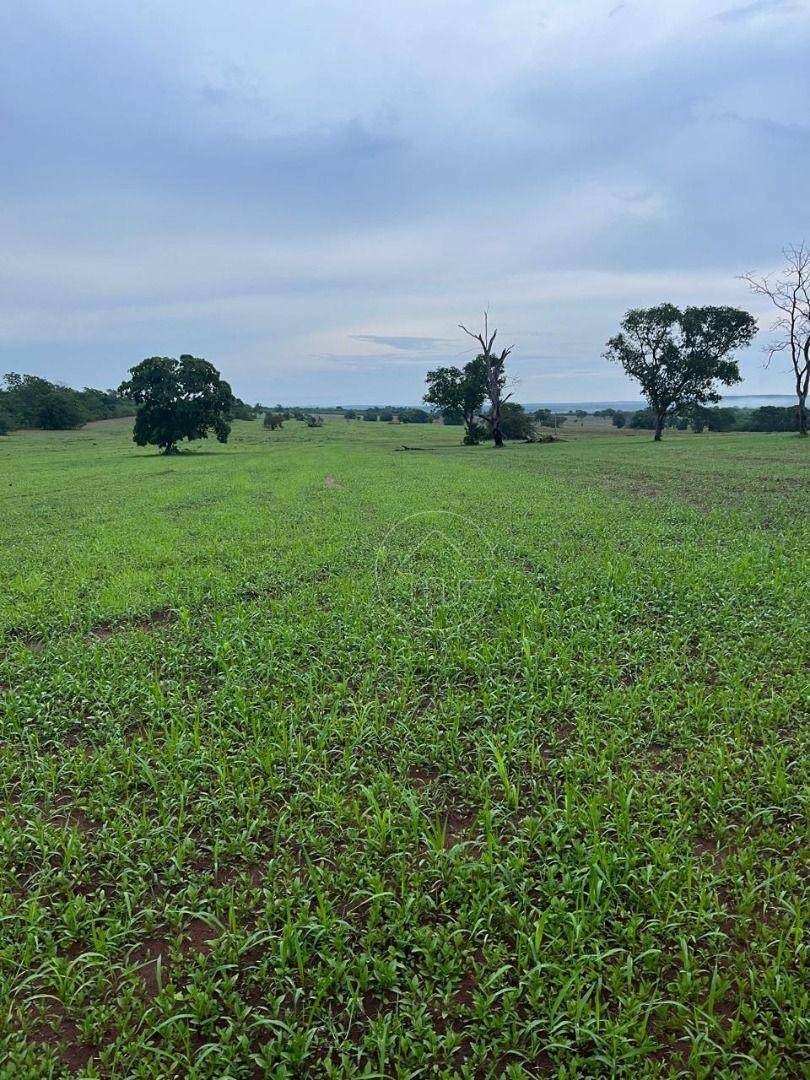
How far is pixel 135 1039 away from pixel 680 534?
1119cm

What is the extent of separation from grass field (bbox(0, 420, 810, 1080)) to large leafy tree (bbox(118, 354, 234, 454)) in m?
40.7

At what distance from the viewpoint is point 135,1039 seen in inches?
97.7

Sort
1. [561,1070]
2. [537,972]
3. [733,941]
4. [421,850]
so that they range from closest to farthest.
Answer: [561,1070] < [537,972] < [733,941] < [421,850]

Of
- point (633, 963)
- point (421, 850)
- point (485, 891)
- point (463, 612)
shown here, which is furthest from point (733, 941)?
point (463, 612)

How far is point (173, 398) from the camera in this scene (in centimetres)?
4653

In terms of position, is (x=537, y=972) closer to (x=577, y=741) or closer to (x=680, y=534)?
(x=577, y=741)

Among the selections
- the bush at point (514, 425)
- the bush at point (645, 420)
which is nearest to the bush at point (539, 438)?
the bush at point (514, 425)

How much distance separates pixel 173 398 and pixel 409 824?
1898 inches

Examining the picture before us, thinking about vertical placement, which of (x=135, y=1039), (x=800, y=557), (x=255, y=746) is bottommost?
(x=135, y=1039)

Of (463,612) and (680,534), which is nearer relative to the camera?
(463,612)

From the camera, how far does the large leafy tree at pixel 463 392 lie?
57531mm

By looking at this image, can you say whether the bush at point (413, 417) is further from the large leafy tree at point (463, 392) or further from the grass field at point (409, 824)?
the grass field at point (409, 824)

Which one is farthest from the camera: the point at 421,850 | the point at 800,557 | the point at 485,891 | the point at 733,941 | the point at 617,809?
the point at 800,557

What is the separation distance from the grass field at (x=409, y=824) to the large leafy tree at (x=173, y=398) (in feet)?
133
